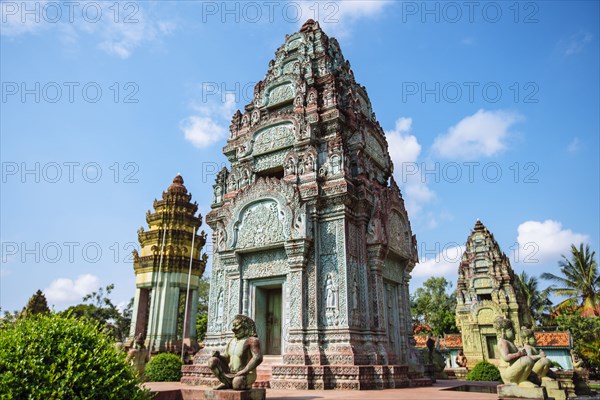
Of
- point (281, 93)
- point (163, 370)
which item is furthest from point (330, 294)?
point (281, 93)

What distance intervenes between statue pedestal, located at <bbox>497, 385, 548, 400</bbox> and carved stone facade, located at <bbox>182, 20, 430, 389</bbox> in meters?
Result: 3.51

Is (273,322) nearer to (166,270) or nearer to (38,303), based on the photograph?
(166,270)

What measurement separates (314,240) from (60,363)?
8838mm

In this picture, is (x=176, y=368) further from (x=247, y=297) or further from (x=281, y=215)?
(x=281, y=215)

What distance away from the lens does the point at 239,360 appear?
25.0ft

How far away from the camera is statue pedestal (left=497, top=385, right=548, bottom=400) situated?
781 cm

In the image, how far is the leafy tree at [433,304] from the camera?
47.1m

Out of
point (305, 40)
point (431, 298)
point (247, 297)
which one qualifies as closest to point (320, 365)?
point (247, 297)

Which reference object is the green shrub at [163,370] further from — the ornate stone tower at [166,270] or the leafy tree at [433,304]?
the leafy tree at [433,304]

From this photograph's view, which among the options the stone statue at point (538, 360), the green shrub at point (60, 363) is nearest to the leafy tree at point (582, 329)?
the stone statue at point (538, 360)

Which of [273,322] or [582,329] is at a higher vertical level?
[582,329]

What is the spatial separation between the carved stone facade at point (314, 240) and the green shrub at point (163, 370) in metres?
2.49

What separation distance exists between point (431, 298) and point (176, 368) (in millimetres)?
43824

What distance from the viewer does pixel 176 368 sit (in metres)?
15.7
